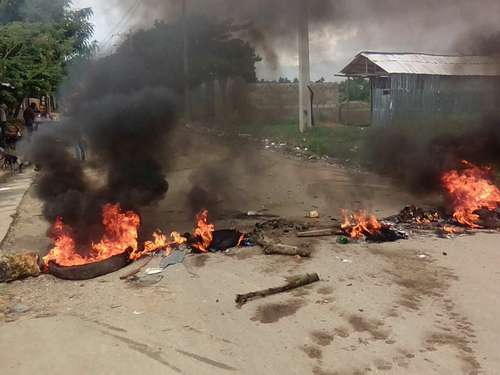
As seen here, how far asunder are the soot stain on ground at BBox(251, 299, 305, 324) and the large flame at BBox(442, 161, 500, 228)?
417cm

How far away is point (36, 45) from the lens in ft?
45.8

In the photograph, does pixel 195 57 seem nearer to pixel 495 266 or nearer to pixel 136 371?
pixel 495 266

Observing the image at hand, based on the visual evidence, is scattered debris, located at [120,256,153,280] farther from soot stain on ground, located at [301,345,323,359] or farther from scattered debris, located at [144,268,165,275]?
soot stain on ground, located at [301,345,323,359]

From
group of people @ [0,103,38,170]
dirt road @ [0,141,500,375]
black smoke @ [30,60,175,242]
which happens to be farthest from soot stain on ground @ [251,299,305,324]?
group of people @ [0,103,38,170]

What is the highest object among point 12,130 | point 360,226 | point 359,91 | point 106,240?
point 359,91

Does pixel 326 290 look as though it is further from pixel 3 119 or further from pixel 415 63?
pixel 415 63

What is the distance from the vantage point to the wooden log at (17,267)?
20.5 ft

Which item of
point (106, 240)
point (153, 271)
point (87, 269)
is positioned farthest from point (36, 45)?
point (153, 271)

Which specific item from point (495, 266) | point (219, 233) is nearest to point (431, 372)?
point (495, 266)

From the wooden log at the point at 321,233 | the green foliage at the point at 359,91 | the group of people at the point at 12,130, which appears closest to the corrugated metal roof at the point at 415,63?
the green foliage at the point at 359,91

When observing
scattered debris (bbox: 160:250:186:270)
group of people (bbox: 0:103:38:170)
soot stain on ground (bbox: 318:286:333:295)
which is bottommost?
soot stain on ground (bbox: 318:286:333:295)

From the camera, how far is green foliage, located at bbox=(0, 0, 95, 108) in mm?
13609

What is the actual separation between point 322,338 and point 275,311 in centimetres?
71

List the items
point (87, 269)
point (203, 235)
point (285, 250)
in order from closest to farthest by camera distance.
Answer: point (87, 269)
point (285, 250)
point (203, 235)
